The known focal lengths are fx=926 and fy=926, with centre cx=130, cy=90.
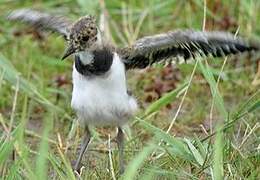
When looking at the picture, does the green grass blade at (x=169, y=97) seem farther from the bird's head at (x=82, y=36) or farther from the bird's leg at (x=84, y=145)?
the bird's head at (x=82, y=36)

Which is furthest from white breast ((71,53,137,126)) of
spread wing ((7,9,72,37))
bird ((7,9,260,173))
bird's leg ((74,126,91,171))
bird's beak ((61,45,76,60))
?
spread wing ((7,9,72,37))

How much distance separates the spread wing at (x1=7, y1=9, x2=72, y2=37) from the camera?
4531mm

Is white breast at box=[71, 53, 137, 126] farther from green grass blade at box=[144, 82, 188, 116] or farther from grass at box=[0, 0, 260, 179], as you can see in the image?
green grass blade at box=[144, 82, 188, 116]

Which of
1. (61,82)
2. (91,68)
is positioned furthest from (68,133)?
(91,68)

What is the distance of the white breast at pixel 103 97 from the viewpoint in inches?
156

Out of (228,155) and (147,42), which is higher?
(147,42)

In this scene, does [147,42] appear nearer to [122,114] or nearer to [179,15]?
[122,114]

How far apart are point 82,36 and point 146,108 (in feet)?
4.16

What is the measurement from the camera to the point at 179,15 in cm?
630

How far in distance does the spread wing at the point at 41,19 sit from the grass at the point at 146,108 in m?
0.23

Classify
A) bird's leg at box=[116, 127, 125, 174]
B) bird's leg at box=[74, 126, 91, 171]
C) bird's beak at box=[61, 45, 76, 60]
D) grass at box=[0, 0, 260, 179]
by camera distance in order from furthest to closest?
bird's leg at box=[74, 126, 91, 171] < bird's leg at box=[116, 127, 125, 174] < bird's beak at box=[61, 45, 76, 60] < grass at box=[0, 0, 260, 179]

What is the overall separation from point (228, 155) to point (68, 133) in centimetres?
113

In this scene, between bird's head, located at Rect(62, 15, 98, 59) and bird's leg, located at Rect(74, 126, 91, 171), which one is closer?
bird's head, located at Rect(62, 15, 98, 59)

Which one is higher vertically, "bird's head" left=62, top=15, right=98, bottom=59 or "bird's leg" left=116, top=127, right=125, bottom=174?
"bird's head" left=62, top=15, right=98, bottom=59
